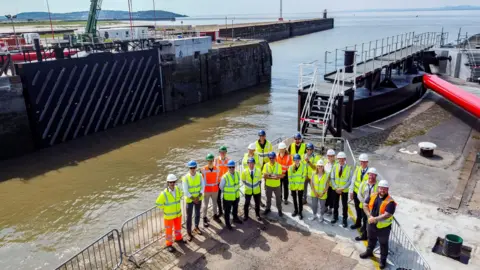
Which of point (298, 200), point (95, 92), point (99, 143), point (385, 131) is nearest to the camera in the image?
point (298, 200)

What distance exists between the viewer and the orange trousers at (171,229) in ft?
25.4

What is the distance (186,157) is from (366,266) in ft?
34.9

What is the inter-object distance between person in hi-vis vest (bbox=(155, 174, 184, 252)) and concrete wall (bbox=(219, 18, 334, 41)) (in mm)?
40493

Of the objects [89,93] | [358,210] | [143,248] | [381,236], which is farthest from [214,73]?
[381,236]

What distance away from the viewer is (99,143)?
18.4 meters

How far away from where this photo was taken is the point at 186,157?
1667cm

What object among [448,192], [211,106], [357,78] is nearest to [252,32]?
[211,106]

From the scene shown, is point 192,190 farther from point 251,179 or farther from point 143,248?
point 143,248

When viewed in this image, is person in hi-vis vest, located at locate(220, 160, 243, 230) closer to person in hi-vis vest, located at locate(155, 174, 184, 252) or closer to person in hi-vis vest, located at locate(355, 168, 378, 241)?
person in hi-vis vest, located at locate(155, 174, 184, 252)

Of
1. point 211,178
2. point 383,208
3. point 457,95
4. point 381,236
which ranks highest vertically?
point 383,208

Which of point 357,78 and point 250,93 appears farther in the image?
point 250,93

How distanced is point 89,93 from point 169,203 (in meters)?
13.7

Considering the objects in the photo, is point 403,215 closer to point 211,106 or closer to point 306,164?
point 306,164

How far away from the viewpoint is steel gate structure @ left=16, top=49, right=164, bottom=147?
56.3ft
